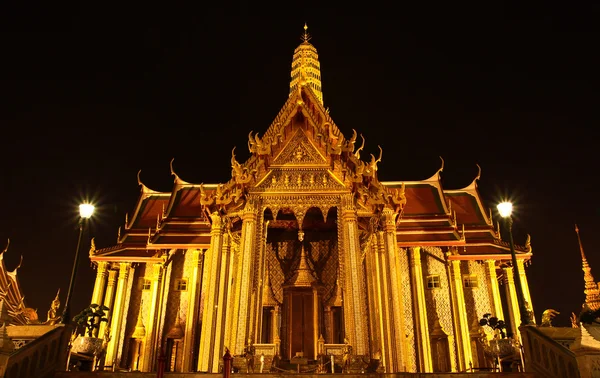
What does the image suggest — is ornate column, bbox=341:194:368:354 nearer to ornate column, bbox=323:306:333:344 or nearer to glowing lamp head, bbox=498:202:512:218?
ornate column, bbox=323:306:333:344

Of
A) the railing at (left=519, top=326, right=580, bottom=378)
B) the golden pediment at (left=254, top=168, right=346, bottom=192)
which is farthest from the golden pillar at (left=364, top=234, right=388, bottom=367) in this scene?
the railing at (left=519, top=326, right=580, bottom=378)

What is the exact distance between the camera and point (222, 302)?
1268 cm

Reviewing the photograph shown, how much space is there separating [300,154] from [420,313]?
292 inches

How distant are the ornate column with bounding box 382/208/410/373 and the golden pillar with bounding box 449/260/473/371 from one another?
529 cm

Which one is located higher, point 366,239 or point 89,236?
point 89,236

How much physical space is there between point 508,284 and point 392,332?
9464 mm

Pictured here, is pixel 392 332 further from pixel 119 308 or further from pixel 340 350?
pixel 119 308

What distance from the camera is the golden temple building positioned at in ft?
41.1

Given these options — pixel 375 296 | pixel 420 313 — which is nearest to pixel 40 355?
pixel 375 296

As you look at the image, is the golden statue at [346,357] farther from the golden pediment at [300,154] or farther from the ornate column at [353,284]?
the golden pediment at [300,154]

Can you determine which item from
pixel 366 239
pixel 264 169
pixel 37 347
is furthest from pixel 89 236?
pixel 37 347

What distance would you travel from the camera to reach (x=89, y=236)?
22859 mm

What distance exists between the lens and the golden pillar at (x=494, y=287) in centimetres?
1872

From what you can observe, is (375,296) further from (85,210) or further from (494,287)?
(494,287)
